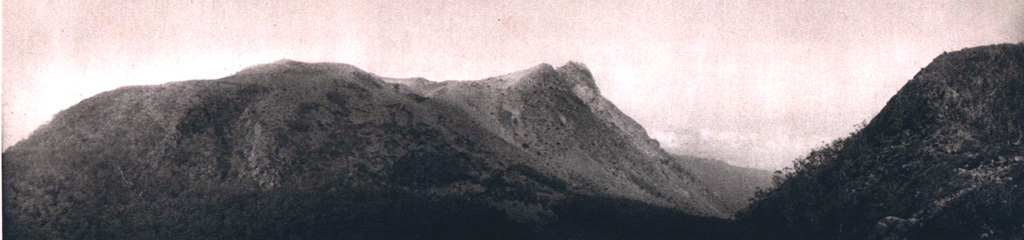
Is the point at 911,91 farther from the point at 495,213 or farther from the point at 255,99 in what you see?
the point at 255,99

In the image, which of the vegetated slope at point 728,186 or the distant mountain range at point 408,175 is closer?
the distant mountain range at point 408,175

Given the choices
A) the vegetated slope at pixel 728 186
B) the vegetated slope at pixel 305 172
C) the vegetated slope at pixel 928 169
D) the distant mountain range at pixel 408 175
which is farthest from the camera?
the vegetated slope at pixel 728 186

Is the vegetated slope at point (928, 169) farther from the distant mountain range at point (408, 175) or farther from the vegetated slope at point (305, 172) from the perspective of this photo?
the vegetated slope at point (305, 172)

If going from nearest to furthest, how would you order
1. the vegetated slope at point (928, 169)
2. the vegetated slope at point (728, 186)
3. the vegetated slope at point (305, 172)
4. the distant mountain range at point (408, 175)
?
the vegetated slope at point (928, 169) < the distant mountain range at point (408, 175) < the vegetated slope at point (305, 172) < the vegetated slope at point (728, 186)

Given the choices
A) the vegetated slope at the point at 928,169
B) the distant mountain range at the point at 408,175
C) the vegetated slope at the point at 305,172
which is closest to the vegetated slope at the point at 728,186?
the vegetated slope at the point at 305,172

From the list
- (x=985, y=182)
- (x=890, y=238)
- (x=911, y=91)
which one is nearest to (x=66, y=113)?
(x=890, y=238)

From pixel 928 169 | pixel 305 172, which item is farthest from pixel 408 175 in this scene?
pixel 928 169

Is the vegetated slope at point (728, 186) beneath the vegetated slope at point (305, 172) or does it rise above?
beneath
